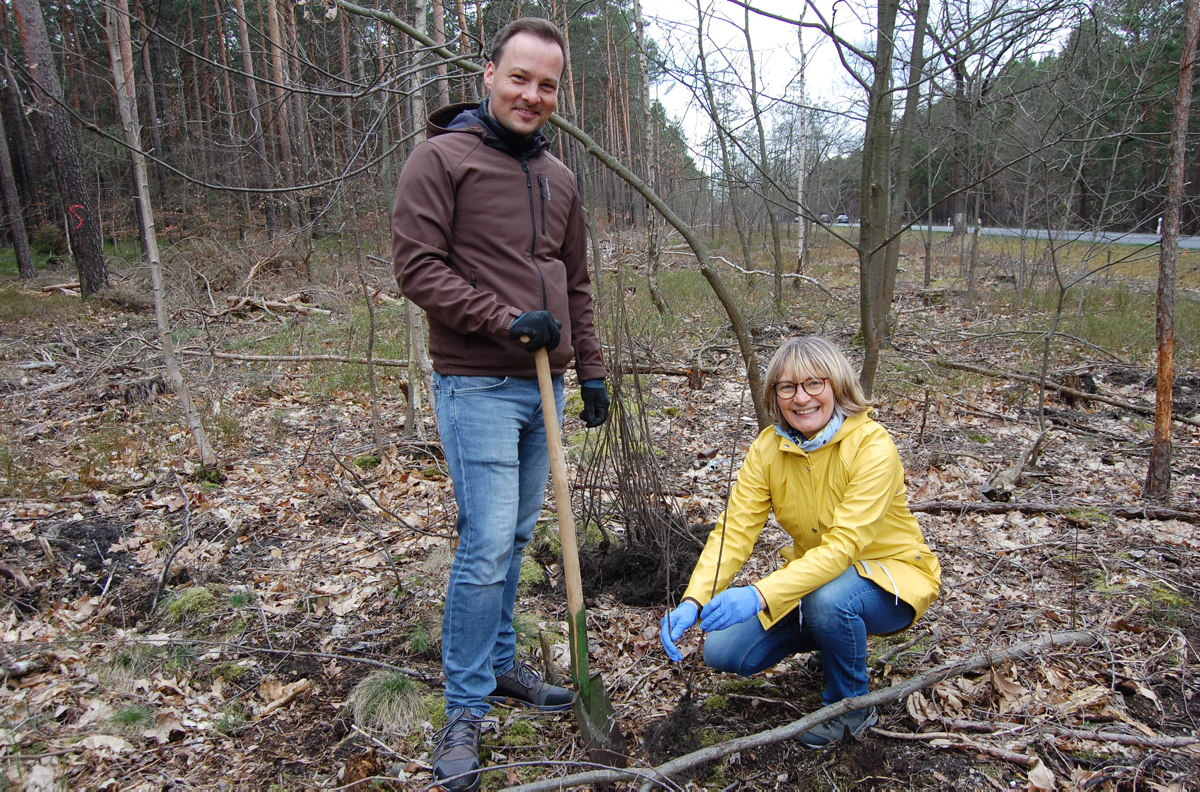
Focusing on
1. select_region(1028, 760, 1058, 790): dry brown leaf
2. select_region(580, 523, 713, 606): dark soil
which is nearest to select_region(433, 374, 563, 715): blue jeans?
select_region(580, 523, 713, 606): dark soil

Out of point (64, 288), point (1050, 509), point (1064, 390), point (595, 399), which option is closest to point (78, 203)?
point (64, 288)

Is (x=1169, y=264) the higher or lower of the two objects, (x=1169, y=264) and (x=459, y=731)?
the higher

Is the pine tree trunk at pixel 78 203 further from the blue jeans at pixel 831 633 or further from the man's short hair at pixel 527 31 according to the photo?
the blue jeans at pixel 831 633

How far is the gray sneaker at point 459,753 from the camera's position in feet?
6.57

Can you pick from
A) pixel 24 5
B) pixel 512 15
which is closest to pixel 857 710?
pixel 512 15

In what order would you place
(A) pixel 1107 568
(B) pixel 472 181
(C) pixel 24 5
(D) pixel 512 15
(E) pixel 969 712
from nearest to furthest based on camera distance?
(B) pixel 472 181, (E) pixel 969 712, (A) pixel 1107 568, (D) pixel 512 15, (C) pixel 24 5

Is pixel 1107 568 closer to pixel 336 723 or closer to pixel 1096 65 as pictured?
pixel 336 723

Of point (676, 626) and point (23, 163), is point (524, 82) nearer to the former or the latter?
point (676, 626)

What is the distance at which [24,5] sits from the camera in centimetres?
956

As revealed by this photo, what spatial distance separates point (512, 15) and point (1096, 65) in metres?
4.31

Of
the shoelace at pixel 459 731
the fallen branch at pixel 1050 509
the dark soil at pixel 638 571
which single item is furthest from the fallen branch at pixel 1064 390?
the shoelace at pixel 459 731

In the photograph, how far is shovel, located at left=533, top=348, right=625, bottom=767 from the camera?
6.84ft

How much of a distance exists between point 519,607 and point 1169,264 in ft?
12.1

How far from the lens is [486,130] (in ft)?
6.79
